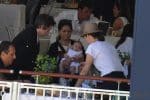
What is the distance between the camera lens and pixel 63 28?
7.27 meters

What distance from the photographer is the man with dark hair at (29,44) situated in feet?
20.7

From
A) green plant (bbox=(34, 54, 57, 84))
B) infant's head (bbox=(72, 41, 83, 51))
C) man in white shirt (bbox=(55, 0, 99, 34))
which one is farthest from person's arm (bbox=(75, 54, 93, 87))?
man in white shirt (bbox=(55, 0, 99, 34))

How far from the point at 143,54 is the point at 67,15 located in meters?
4.79

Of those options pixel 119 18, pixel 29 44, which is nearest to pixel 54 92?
pixel 29 44

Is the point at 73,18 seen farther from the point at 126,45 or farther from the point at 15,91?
the point at 15,91

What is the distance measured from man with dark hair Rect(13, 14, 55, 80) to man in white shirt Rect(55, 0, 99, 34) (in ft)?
5.14

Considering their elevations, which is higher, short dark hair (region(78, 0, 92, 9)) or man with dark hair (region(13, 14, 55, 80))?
short dark hair (region(78, 0, 92, 9))

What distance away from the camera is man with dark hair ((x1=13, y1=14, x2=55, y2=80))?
630 centimetres

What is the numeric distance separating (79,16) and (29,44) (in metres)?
2.32

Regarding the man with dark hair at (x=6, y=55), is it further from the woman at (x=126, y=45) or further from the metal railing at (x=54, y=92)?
the woman at (x=126, y=45)

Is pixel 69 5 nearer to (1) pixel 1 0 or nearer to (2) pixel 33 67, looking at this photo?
(1) pixel 1 0

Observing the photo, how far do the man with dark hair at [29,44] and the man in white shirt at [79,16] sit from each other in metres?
1.57

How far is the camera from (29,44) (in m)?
6.48

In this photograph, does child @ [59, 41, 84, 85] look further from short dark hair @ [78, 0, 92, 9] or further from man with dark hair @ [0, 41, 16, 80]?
short dark hair @ [78, 0, 92, 9]
